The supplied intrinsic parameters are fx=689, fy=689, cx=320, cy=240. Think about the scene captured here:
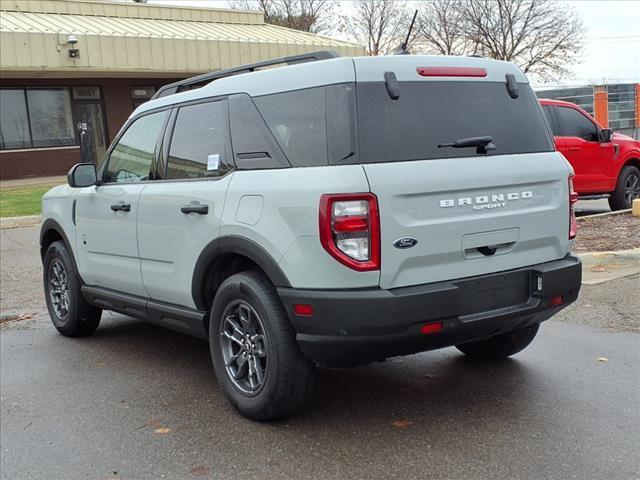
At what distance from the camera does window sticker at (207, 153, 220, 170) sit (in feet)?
13.9

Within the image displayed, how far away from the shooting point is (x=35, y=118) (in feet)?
80.2

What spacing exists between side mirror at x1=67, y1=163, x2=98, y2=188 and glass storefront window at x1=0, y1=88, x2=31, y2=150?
20.3 metres

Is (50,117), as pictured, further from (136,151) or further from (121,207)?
(121,207)

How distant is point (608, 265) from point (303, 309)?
5106 mm

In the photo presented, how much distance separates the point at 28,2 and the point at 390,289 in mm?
25162

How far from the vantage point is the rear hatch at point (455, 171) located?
346 cm

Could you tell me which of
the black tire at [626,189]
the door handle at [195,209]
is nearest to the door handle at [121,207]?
the door handle at [195,209]

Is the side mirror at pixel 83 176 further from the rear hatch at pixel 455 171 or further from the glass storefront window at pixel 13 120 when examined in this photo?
the glass storefront window at pixel 13 120

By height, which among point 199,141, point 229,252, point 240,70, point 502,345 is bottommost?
point 502,345

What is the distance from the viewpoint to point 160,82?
27500 mm

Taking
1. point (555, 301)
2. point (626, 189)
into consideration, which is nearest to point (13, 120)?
point (626, 189)

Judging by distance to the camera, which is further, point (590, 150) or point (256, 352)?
point (590, 150)

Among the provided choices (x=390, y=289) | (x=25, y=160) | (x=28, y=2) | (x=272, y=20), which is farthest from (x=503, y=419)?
(x=272, y=20)

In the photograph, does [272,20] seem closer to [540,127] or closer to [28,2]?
[28,2]
